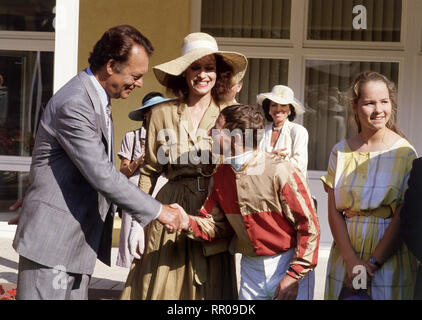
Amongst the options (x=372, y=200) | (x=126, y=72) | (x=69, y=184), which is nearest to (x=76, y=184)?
(x=69, y=184)

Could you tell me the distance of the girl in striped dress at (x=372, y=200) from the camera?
3.14 metres

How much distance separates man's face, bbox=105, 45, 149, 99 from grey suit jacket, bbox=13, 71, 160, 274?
0.12 meters

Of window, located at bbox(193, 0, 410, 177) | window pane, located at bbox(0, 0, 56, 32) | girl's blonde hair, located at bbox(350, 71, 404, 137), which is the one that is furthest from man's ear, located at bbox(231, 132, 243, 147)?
window pane, located at bbox(0, 0, 56, 32)

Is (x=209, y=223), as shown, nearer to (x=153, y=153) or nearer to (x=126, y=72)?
(x=153, y=153)

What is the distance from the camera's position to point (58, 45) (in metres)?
5.47

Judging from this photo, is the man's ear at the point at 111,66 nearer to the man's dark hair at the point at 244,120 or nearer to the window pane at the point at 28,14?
the man's dark hair at the point at 244,120

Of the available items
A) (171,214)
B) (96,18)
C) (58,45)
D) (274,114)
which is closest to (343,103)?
(274,114)

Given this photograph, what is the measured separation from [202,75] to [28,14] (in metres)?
5.62

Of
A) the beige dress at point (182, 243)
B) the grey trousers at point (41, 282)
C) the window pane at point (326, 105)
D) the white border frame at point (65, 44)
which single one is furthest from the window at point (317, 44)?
the grey trousers at point (41, 282)

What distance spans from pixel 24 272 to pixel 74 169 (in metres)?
0.51

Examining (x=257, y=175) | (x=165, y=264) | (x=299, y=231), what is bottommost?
(x=165, y=264)

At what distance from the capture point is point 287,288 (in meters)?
3.17

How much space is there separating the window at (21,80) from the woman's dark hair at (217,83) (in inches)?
203

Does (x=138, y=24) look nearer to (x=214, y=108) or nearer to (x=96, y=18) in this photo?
(x=96, y=18)
